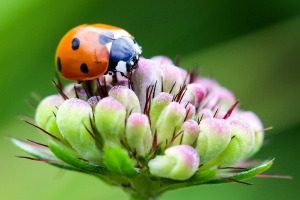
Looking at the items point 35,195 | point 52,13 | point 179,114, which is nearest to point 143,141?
point 179,114

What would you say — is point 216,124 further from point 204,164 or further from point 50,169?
point 50,169

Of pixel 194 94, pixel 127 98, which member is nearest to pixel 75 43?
pixel 127 98

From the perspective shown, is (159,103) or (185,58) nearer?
(159,103)

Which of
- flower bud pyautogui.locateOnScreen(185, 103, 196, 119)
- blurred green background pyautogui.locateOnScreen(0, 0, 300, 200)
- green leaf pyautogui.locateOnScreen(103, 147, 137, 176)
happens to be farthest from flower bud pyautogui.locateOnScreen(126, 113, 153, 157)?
blurred green background pyautogui.locateOnScreen(0, 0, 300, 200)

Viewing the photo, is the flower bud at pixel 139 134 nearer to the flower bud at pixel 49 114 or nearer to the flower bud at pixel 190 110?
the flower bud at pixel 190 110

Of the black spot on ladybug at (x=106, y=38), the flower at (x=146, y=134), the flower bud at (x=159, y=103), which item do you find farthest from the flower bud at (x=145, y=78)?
the black spot on ladybug at (x=106, y=38)

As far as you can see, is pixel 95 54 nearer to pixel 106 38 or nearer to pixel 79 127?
pixel 106 38
